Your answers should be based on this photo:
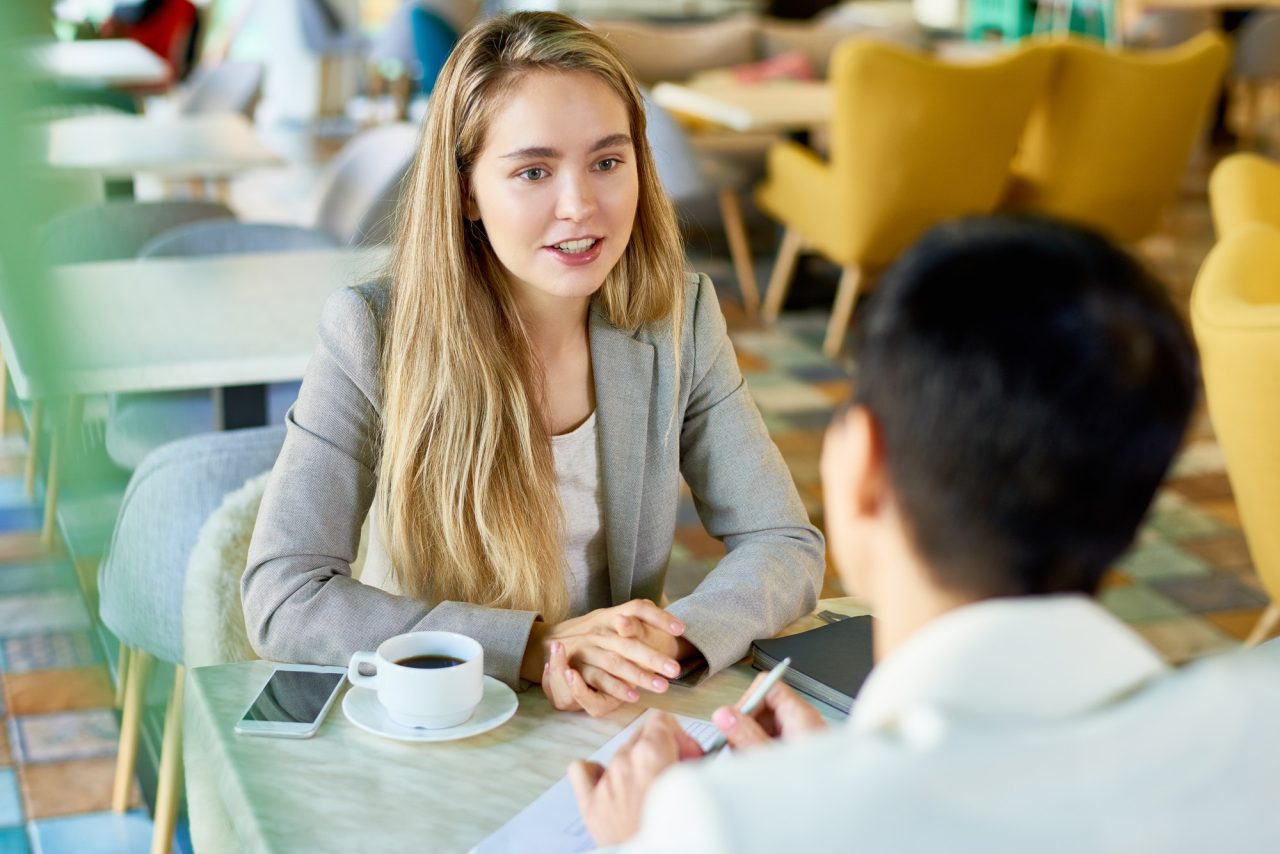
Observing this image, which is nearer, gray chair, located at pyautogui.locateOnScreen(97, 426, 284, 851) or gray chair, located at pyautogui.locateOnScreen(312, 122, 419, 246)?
gray chair, located at pyautogui.locateOnScreen(97, 426, 284, 851)

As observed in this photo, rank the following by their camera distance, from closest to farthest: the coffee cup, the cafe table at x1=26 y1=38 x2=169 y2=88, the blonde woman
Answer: the coffee cup
the blonde woman
the cafe table at x1=26 y1=38 x2=169 y2=88

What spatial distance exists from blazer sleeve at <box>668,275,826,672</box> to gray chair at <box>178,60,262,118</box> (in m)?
4.41

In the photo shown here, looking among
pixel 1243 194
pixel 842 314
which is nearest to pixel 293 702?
pixel 1243 194

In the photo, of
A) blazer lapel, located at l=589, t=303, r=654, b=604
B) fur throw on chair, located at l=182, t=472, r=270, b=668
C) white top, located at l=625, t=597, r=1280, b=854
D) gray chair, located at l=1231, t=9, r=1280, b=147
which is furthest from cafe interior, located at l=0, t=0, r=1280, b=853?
gray chair, located at l=1231, t=9, r=1280, b=147

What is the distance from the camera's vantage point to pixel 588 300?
1610 millimetres

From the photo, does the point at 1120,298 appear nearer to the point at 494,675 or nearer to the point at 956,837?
the point at 956,837

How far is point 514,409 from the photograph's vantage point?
4.84 feet

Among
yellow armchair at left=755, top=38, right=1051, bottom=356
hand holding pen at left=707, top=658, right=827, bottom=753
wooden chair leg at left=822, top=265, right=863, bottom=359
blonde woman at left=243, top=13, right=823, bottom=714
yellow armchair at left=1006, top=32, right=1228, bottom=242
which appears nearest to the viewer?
hand holding pen at left=707, top=658, right=827, bottom=753

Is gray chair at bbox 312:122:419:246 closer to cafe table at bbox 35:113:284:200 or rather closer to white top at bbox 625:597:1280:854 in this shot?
cafe table at bbox 35:113:284:200

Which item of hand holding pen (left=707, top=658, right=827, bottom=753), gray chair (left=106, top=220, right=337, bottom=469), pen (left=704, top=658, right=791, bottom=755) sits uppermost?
pen (left=704, top=658, right=791, bottom=755)

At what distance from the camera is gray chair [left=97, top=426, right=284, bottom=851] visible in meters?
1.83

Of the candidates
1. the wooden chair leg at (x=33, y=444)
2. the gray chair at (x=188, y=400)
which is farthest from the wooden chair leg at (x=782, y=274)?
the wooden chair leg at (x=33, y=444)

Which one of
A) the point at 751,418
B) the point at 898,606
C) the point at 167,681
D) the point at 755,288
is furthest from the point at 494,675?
the point at 755,288

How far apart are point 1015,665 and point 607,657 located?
64 centimetres
